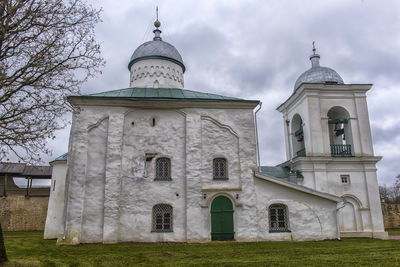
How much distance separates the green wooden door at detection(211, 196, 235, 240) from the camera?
14.4 m

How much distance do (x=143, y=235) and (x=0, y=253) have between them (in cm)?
704

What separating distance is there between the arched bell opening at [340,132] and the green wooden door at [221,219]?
8.70m

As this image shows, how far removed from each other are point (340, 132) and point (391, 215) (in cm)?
1377

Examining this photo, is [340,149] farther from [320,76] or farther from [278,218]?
[278,218]

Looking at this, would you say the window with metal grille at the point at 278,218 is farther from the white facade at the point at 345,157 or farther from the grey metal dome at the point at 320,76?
the grey metal dome at the point at 320,76

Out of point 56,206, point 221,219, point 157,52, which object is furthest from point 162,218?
point 157,52

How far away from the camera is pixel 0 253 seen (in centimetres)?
765

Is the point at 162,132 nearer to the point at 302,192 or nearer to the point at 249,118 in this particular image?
the point at 249,118

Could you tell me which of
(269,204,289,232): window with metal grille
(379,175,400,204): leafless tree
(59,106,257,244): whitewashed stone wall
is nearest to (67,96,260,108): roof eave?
(59,106,257,244): whitewashed stone wall

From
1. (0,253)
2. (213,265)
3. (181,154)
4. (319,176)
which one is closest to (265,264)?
(213,265)

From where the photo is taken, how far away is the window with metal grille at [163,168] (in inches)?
589

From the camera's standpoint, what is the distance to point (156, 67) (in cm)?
1950

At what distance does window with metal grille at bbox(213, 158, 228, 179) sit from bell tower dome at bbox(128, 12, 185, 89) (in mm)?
6233

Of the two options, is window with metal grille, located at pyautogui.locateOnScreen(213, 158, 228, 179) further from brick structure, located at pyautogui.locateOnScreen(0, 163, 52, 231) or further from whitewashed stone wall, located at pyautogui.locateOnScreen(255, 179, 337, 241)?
brick structure, located at pyautogui.locateOnScreen(0, 163, 52, 231)
